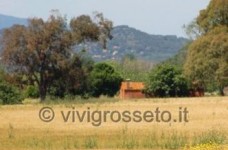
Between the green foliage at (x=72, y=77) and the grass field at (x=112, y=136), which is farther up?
the green foliage at (x=72, y=77)

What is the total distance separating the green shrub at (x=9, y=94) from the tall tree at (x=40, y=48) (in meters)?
2.18

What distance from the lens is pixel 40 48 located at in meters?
70.5

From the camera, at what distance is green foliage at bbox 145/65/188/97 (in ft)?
300

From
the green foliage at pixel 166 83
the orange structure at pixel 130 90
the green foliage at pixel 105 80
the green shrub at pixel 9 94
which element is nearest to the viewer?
the green shrub at pixel 9 94

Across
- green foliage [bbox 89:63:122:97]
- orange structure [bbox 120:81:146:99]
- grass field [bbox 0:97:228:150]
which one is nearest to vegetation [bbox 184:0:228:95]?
green foliage [bbox 89:63:122:97]

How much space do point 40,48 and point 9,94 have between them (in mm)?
6129

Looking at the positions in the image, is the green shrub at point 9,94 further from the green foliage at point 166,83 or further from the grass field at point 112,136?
the grass field at point 112,136

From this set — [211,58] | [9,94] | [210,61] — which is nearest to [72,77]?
[9,94]

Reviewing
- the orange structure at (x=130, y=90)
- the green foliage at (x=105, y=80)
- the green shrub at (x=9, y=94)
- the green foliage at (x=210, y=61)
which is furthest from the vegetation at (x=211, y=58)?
the orange structure at (x=130, y=90)

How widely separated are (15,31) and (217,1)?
86.9 ft

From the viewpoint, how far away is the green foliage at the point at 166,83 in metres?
91.5

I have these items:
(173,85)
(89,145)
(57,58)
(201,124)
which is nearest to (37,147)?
(89,145)

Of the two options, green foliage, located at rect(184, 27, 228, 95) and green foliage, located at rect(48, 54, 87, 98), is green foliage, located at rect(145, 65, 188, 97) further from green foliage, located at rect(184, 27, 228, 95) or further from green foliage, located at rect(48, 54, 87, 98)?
green foliage, located at rect(48, 54, 87, 98)

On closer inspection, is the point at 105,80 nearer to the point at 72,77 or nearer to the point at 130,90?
the point at 130,90
